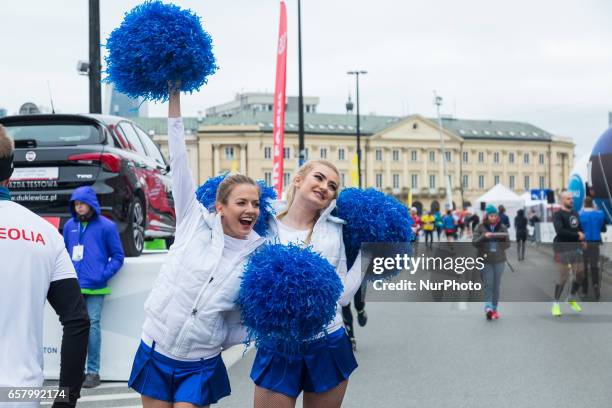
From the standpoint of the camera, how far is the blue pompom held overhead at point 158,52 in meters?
3.82

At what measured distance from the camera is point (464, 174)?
130m

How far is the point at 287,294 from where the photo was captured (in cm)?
362

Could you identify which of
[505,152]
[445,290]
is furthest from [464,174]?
[445,290]

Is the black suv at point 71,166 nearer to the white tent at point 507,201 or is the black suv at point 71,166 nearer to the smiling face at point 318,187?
the smiling face at point 318,187

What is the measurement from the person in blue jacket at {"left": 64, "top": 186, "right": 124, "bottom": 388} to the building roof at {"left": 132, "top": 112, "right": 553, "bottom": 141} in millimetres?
108508

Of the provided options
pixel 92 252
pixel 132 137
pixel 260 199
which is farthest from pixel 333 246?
pixel 132 137

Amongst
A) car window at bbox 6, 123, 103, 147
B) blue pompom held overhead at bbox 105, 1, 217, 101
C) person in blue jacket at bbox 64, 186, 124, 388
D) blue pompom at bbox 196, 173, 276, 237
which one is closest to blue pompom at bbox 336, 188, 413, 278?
blue pompom at bbox 196, 173, 276, 237

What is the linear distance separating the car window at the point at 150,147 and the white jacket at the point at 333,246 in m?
6.15

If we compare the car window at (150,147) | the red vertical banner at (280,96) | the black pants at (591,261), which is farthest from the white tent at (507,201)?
the black pants at (591,261)

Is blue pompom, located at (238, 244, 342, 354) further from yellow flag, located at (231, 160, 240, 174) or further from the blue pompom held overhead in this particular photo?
the blue pompom held overhead

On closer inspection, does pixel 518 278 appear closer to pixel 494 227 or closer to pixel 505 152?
pixel 494 227

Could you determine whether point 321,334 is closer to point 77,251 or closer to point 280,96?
point 77,251

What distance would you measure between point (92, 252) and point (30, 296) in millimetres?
5192

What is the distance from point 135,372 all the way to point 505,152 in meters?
134
